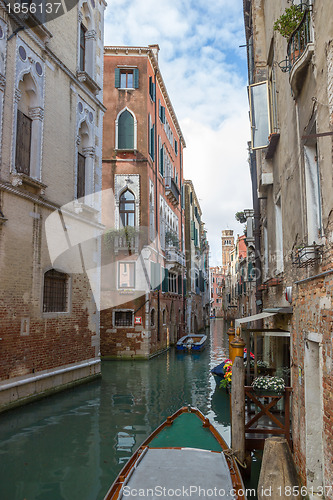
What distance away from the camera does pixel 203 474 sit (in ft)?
16.2

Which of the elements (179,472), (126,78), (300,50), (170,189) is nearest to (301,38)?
(300,50)

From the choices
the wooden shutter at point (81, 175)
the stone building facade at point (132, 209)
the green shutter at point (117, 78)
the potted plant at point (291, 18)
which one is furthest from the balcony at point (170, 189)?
the potted plant at point (291, 18)

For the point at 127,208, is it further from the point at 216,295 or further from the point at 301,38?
the point at 216,295

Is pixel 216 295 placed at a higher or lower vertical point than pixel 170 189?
lower

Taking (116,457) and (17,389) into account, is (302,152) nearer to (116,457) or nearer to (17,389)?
(116,457)

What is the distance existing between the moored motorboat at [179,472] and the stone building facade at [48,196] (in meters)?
4.67

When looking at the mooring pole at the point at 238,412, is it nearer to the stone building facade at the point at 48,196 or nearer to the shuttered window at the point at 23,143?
the stone building facade at the point at 48,196

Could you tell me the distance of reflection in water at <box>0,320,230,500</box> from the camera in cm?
607

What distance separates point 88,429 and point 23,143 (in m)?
6.67

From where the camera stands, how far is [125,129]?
2070 centimetres

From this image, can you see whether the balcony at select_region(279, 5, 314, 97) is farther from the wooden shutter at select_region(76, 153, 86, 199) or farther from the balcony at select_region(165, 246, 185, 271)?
the balcony at select_region(165, 246, 185, 271)

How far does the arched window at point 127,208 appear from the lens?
20.4m

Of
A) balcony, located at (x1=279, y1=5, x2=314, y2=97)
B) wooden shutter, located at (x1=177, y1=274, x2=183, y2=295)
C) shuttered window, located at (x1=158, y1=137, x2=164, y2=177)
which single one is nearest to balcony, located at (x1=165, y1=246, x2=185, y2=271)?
wooden shutter, located at (x1=177, y1=274, x2=183, y2=295)

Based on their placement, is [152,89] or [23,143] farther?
[152,89]
